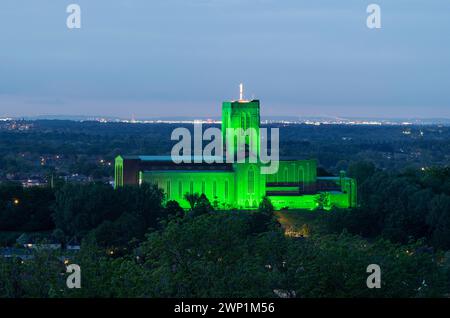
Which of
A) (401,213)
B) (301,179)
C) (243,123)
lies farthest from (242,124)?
(401,213)

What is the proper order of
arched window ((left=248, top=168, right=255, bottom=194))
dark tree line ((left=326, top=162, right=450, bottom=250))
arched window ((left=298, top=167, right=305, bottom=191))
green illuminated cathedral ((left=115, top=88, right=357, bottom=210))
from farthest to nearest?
arched window ((left=298, top=167, right=305, bottom=191)), arched window ((left=248, top=168, right=255, bottom=194)), green illuminated cathedral ((left=115, top=88, right=357, bottom=210)), dark tree line ((left=326, top=162, right=450, bottom=250))

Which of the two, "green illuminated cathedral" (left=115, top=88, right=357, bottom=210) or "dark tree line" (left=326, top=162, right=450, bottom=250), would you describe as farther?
"green illuminated cathedral" (left=115, top=88, right=357, bottom=210)

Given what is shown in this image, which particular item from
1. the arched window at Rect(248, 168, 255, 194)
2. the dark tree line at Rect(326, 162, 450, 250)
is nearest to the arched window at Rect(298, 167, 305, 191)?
the dark tree line at Rect(326, 162, 450, 250)

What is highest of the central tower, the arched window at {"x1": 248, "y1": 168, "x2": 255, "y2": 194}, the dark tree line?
the central tower

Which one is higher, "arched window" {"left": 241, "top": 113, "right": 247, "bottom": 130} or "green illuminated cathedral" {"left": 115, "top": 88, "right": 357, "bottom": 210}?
"arched window" {"left": 241, "top": 113, "right": 247, "bottom": 130}

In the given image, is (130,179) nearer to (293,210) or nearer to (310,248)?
(293,210)

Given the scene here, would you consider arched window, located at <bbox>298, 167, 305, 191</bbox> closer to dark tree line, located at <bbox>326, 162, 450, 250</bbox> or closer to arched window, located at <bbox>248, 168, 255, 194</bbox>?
dark tree line, located at <bbox>326, 162, 450, 250</bbox>
